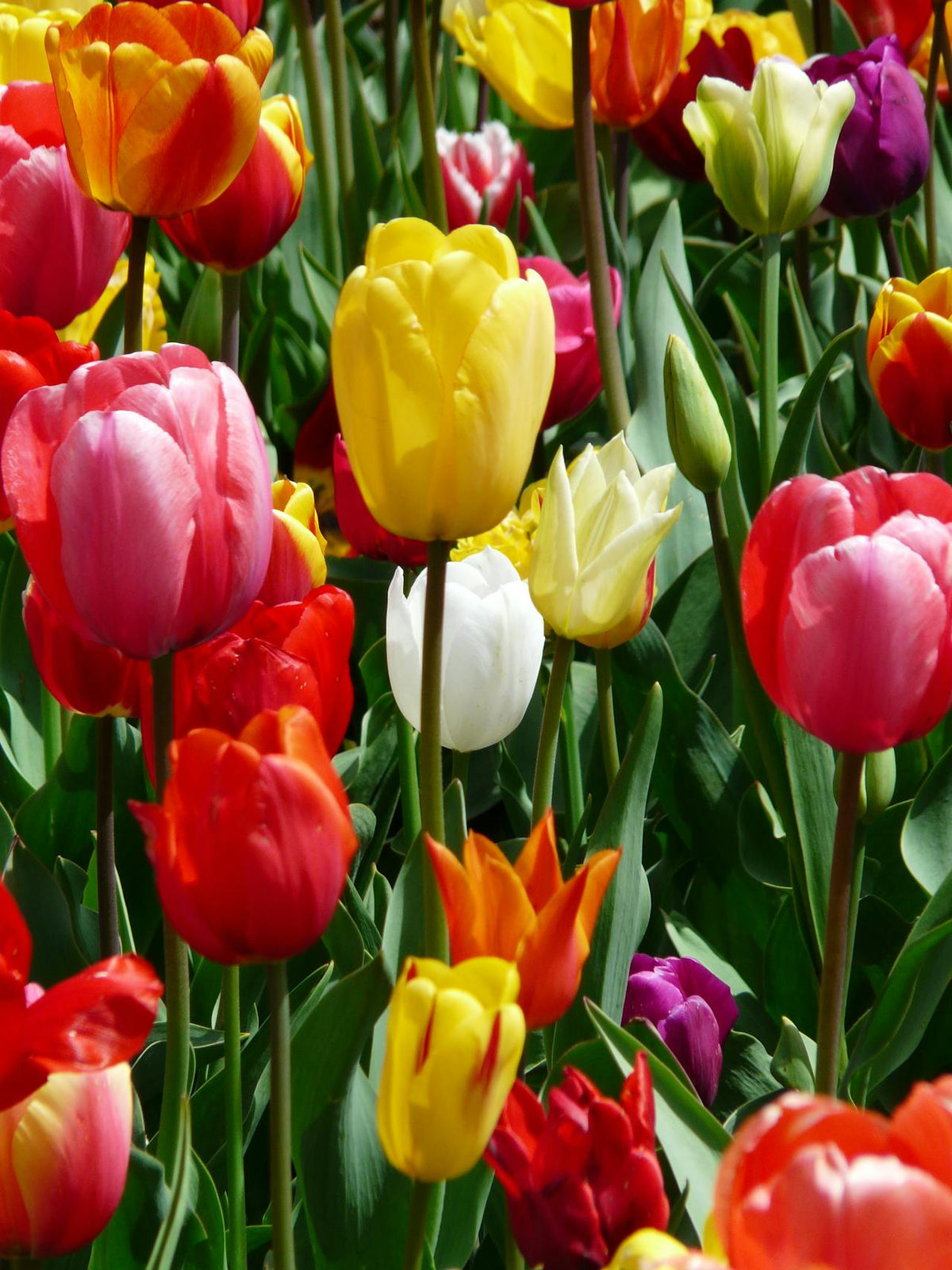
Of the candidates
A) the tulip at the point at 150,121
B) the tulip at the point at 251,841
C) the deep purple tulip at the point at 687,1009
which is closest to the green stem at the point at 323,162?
the tulip at the point at 150,121

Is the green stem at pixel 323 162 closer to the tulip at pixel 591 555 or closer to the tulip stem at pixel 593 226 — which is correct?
the tulip stem at pixel 593 226

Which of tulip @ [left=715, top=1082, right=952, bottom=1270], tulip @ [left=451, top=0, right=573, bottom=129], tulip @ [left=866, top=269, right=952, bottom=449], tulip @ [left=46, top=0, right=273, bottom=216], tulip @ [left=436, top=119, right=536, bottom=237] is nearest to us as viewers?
tulip @ [left=715, top=1082, right=952, bottom=1270]

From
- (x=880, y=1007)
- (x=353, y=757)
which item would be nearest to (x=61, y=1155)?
(x=880, y=1007)

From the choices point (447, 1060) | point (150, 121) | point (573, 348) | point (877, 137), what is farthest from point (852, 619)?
point (877, 137)

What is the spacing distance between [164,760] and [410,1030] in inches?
7.7

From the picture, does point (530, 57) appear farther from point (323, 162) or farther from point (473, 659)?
point (473, 659)

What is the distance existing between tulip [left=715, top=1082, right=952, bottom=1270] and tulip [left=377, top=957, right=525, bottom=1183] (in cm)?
9

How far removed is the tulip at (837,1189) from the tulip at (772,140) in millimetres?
782

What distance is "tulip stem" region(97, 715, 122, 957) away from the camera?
2.54 feet

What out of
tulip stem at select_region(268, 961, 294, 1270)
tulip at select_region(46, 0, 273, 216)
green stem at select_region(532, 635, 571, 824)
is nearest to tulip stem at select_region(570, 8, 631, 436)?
tulip at select_region(46, 0, 273, 216)

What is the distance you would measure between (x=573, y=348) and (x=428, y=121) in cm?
26

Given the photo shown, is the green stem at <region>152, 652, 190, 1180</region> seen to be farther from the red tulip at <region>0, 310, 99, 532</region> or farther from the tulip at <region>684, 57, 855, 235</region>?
the tulip at <region>684, 57, 855, 235</region>

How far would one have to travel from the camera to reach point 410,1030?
44 cm

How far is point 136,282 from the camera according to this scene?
2.97ft
